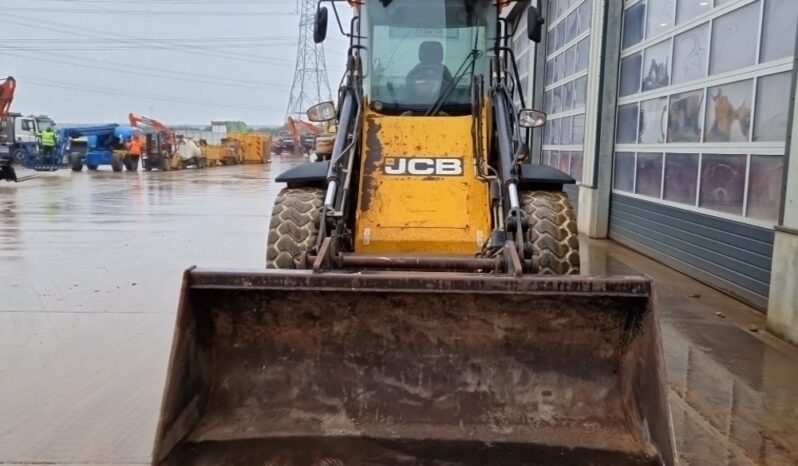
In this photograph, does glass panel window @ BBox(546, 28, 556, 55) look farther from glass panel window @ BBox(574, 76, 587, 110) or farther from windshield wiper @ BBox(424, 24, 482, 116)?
windshield wiper @ BBox(424, 24, 482, 116)

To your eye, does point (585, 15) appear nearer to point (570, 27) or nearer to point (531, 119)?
point (570, 27)

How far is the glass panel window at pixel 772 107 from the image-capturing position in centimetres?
583

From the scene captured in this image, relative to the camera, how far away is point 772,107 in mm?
6039

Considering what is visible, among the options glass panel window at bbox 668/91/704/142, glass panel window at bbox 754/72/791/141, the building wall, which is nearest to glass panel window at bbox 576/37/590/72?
the building wall

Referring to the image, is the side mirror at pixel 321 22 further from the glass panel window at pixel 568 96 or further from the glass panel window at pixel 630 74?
the glass panel window at pixel 568 96

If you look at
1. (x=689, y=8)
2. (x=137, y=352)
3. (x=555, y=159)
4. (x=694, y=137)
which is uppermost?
(x=689, y=8)

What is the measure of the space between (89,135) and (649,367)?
3579 centimetres

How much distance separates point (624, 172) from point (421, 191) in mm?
6695

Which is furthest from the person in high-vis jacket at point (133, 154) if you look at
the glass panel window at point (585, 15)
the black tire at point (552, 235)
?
the black tire at point (552, 235)

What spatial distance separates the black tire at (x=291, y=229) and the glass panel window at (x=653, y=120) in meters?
5.89

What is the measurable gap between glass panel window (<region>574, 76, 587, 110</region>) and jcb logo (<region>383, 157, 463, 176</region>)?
26.9 ft

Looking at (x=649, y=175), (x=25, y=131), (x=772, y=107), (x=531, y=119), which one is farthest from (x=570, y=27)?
(x=25, y=131)

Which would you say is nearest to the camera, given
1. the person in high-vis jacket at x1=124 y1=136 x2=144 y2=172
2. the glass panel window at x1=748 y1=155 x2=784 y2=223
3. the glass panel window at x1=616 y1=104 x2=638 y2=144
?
the glass panel window at x1=748 y1=155 x2=784 y2=223

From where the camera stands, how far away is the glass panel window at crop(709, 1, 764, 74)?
6.47 meters
